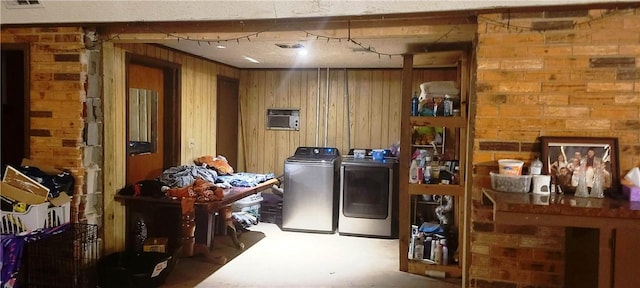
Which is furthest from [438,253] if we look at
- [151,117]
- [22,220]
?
[22,220]

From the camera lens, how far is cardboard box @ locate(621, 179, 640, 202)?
229 cm

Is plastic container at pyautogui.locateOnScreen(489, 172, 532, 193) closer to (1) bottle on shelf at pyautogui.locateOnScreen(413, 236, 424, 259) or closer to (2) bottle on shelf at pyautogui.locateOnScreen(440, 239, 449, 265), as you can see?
(2) bottle on shelf at pyautogui.locateOnScreen(440, 239, 449, 265)

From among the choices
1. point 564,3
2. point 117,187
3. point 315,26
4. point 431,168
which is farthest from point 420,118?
point 117,187

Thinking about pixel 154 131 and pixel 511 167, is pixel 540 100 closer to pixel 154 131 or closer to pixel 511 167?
pixel 511 167

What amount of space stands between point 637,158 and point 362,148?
340 centimetres

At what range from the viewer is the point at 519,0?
2453 millimetres

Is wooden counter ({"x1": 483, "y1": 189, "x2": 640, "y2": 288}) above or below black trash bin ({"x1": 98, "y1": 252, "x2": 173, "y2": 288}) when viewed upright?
above

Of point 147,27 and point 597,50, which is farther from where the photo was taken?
point 147,27

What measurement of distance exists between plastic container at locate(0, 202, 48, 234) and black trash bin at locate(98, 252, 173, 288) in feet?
1.97

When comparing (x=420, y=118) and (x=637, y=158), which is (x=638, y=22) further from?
(x=420, y=118)

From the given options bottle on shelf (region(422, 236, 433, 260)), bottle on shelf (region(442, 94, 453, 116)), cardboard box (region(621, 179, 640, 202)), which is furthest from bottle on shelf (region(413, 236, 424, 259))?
cardboard box (region(621, 179, 640, 202))

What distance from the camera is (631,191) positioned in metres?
2.30

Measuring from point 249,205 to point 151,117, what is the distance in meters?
1.60

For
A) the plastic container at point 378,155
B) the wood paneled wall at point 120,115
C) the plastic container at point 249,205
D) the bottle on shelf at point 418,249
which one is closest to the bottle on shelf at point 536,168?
the bottle on shelf at point 418,249
